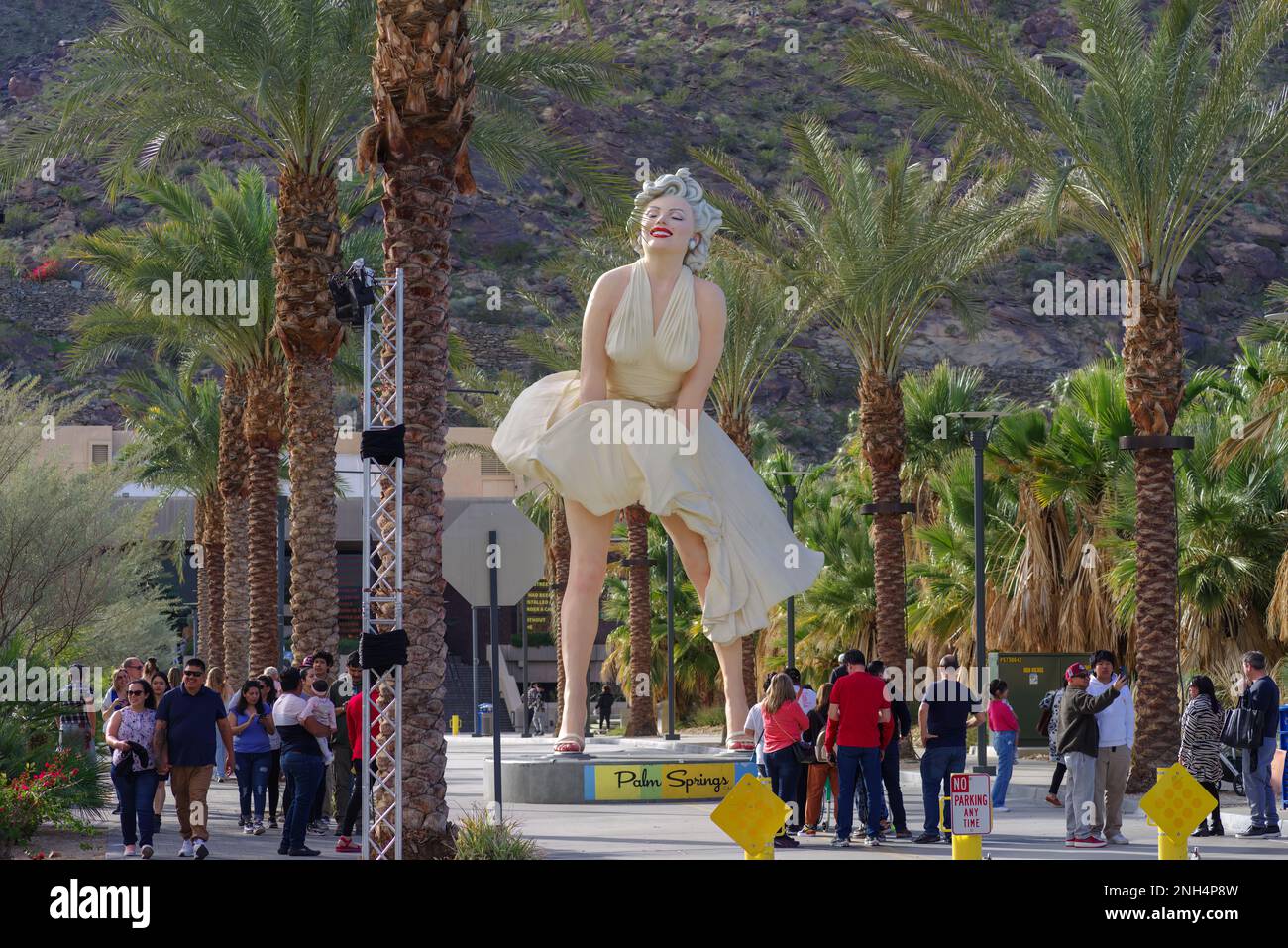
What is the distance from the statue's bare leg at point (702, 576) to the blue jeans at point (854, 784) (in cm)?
263

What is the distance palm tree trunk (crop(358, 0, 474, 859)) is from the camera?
1226 centimetres

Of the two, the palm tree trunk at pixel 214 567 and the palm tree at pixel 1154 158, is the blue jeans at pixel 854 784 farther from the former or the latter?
the palm tree trunk at pixel 214 567

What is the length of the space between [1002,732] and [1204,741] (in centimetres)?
254

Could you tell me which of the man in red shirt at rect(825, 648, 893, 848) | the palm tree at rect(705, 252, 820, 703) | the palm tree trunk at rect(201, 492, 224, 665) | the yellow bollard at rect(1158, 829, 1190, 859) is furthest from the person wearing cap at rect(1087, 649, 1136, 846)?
the palm tree trunk at rect(201, 492, 224, 665)

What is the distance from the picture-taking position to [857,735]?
13.7 m

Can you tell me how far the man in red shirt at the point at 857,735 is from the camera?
13680 mm

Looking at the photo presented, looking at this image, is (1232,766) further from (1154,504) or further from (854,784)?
(854,784)

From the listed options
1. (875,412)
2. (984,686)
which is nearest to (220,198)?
(875,412)

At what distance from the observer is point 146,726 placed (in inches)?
517

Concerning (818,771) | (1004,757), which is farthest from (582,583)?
(1004,757)

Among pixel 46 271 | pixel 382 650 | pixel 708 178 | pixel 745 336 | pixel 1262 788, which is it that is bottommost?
pixel 1262 788

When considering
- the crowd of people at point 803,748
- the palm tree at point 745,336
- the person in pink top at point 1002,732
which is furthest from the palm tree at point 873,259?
the crowd of people at point 803,748

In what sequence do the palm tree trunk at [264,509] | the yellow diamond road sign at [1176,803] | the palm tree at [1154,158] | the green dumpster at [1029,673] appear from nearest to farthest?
the yellow diamond road sign at [1176,803]
the palm tree at [1154,158]
the palm tree trunk at [264,509]
the green dumpster at [1029,673]
